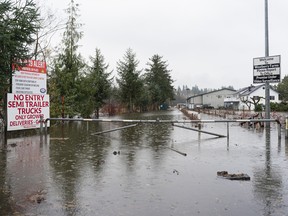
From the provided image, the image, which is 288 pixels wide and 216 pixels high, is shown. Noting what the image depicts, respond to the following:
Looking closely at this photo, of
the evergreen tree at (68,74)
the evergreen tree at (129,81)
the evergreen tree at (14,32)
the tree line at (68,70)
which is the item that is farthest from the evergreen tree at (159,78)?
the evergreen tree at (14,32)

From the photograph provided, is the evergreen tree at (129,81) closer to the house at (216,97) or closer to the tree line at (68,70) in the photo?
the tree line at (68,70)

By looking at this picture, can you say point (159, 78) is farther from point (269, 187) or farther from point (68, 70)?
point (269, 187)

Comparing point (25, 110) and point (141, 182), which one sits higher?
point (25, 110)

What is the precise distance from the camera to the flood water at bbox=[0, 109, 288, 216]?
185 inches

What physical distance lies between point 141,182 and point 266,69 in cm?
1461

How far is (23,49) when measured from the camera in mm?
11570

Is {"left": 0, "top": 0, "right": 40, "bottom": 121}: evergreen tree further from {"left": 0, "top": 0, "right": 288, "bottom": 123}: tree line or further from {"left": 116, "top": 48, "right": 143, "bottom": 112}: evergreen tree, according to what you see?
{"left": 116, "top": 48, "right": 143, "bottom": 112}: evergreen tree

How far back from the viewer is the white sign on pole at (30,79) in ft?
46.7

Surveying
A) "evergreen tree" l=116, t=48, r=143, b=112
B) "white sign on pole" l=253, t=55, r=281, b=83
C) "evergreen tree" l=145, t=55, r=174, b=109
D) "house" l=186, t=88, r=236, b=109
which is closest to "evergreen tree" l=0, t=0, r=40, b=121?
"white sign on pole" l=253, t=55, r=281, b=83

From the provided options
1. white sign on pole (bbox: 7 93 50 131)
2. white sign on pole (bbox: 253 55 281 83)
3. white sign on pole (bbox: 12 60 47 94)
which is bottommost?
white sign on pole (bbox: 7 93 50 131)

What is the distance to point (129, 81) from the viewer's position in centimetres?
5047

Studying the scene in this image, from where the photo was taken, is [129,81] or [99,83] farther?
[129,81]

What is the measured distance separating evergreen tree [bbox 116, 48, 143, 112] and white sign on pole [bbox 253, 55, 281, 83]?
3261cm

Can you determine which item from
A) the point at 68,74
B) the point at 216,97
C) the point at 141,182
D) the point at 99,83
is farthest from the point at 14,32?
the point at 216,97
